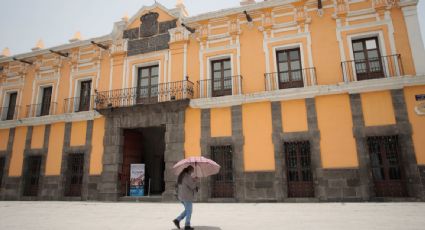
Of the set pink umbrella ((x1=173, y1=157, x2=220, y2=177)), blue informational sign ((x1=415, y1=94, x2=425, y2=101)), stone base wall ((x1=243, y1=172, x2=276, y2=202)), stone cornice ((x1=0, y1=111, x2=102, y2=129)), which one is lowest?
stone base wall ((x1=243, y1=172, x2=276, y2=202))

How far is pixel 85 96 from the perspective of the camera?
14.3m

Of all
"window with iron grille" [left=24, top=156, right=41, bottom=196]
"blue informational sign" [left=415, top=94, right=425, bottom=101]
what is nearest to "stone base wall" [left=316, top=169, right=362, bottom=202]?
"blue informational sign" [left=415, top=94, right=425, bottom=101]

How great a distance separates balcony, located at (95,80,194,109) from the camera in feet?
39.9

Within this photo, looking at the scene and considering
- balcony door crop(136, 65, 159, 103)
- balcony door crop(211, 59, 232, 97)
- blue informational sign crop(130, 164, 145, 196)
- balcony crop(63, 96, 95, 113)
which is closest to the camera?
balcony door crop(211, 59, 232, 97)

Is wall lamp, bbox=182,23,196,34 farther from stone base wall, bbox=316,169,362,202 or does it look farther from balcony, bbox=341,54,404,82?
stone base wall, bbox=316,169,362,202

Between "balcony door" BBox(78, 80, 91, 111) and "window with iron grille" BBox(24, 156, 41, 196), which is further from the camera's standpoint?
"balcony door" BBox(78, 80, 91, 111)

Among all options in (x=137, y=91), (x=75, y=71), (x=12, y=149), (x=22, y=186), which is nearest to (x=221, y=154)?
(x=137, y=91)

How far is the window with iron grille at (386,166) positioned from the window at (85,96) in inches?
489

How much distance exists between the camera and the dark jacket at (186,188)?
17.1 feet

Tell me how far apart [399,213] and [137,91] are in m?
10.8

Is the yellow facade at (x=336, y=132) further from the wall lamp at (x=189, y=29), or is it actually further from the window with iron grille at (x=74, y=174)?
the window with iron grille at (x=74, y=174)

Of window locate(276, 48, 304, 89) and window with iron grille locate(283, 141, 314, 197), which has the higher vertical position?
window locate(276, 48, 304, 89)

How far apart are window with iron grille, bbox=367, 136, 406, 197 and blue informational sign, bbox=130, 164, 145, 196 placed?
8.89 metres

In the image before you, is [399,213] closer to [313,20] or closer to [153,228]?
[153,228]
